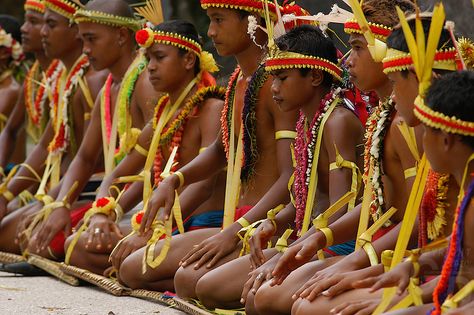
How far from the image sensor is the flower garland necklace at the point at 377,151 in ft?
15.9

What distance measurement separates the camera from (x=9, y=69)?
32.5 ft

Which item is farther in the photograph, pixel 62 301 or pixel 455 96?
pixel 62 301

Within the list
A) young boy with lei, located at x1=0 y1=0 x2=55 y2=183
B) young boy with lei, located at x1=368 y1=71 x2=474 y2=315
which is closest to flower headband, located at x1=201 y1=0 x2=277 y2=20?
young boy with lei, located at x1=368 y1=71 x2=474 y2=315

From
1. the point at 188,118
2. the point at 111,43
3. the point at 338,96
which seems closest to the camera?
the point at 338,96

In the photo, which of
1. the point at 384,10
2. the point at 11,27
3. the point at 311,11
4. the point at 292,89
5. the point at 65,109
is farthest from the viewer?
the point at 11,27

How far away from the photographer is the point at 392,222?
488cm

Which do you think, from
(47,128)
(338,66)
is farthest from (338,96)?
(47,128)

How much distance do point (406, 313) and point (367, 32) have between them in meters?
1.22

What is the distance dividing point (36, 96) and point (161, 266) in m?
3.39

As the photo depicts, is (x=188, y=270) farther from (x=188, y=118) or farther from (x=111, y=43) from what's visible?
(x=111, y=43)

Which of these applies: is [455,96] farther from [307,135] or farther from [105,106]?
[105,106]

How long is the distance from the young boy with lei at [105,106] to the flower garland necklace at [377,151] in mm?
2735

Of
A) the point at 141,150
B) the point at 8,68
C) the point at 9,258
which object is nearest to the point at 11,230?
the point at 9,258

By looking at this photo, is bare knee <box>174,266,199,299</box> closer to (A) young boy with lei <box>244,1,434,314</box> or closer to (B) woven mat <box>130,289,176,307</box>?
(B) woven mat <box>130,289,176,307</box>
